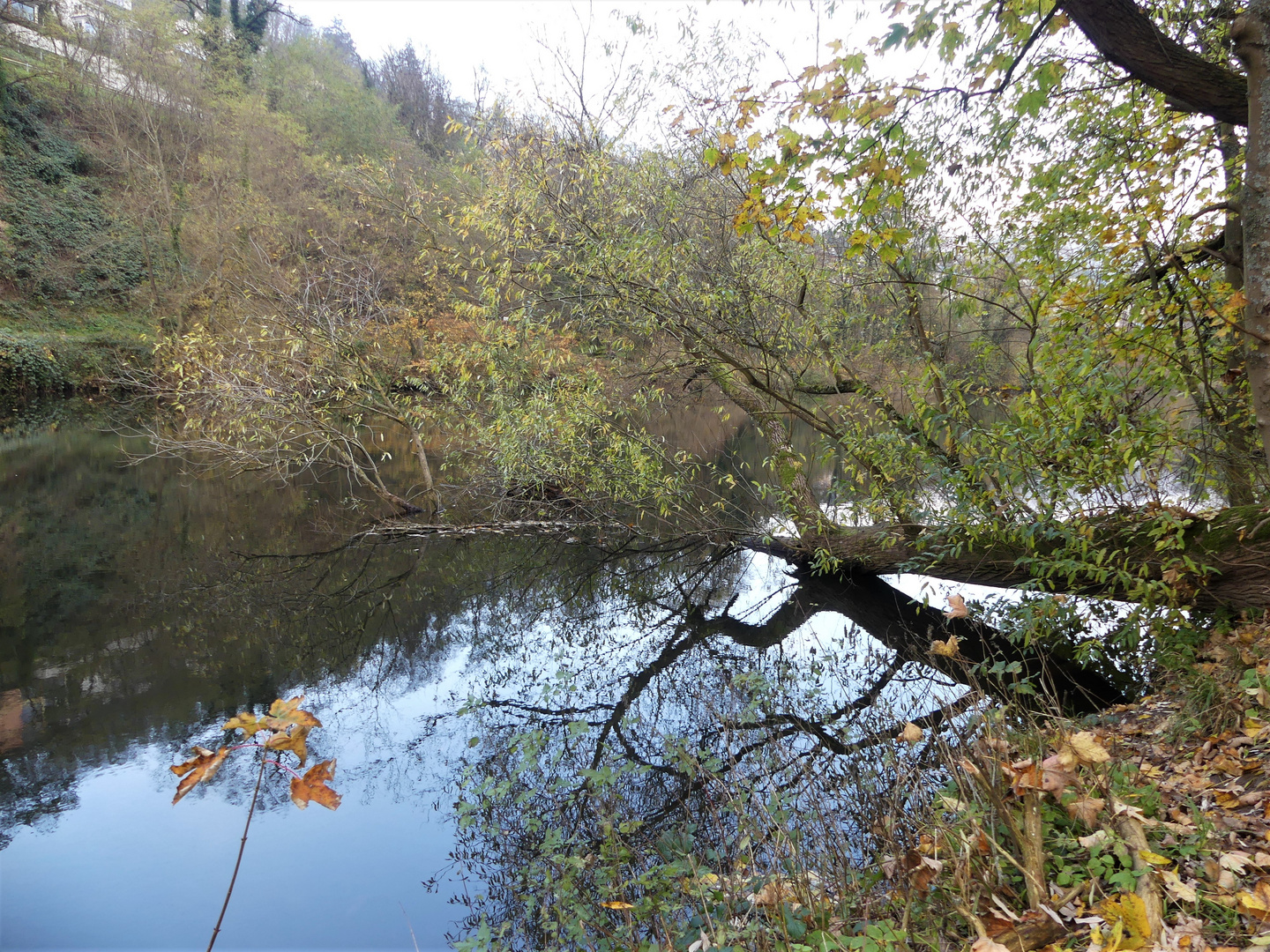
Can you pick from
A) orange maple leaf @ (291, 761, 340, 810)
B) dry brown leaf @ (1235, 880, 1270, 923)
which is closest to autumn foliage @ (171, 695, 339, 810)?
orange maple leaf @ (291, 761, 340, 810)

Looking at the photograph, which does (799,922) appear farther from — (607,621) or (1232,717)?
(607,621)

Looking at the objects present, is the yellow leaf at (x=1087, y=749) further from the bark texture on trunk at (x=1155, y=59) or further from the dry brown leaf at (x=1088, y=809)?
the bark texture on trunk at (x=1155, y=59)

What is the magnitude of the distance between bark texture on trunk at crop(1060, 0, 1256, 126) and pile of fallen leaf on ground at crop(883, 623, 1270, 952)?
2.71 metres

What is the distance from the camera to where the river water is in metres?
4.08

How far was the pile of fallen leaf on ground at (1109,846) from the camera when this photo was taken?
1.93 metres

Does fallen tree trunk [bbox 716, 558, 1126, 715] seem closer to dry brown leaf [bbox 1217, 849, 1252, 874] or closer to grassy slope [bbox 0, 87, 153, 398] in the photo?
dry brown leaf [bbox 1217, 849, 1252, 874]

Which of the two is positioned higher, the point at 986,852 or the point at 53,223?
the point at 53,223

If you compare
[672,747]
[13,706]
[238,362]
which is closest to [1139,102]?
[672,747]

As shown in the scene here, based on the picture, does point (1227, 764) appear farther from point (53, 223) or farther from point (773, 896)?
point (53, 223)

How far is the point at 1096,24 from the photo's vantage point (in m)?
3.34

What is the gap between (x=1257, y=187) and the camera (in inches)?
118

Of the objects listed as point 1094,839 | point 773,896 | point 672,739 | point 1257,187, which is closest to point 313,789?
point 773,896

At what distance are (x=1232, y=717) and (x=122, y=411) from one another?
25792mm

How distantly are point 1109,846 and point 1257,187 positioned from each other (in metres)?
2.68
